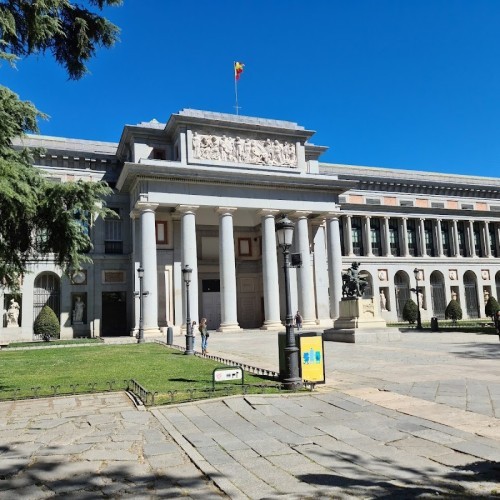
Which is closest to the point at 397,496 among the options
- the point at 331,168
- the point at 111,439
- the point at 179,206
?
the point at 111,439

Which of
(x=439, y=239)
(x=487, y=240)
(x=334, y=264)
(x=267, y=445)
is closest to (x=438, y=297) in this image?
(x=439, y=239)

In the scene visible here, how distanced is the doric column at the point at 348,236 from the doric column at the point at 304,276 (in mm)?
14580

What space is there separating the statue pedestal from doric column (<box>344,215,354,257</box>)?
88.1 feet

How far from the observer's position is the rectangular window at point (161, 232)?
38625 millimetres

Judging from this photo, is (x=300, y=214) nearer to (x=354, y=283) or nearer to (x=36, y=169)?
(x=354, y=283)

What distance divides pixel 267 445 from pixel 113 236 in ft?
120

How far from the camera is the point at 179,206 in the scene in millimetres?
35562

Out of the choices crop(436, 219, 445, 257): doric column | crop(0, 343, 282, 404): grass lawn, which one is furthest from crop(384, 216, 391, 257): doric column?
crop(0, 343, 282, 404): grass lawn

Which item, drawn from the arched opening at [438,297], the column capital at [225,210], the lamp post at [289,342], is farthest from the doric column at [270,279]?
the arched opening at [438,297]

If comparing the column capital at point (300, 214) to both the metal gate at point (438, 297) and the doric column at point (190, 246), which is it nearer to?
the doric column at point (190, 246)

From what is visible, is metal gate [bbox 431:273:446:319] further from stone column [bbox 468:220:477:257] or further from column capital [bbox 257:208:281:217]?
column capital [bbox 257:208:281:217]

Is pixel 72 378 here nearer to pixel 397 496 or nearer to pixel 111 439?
pixel 111 439

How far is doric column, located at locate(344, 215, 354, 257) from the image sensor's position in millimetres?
53250

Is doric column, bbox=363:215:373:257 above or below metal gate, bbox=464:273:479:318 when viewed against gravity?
above
